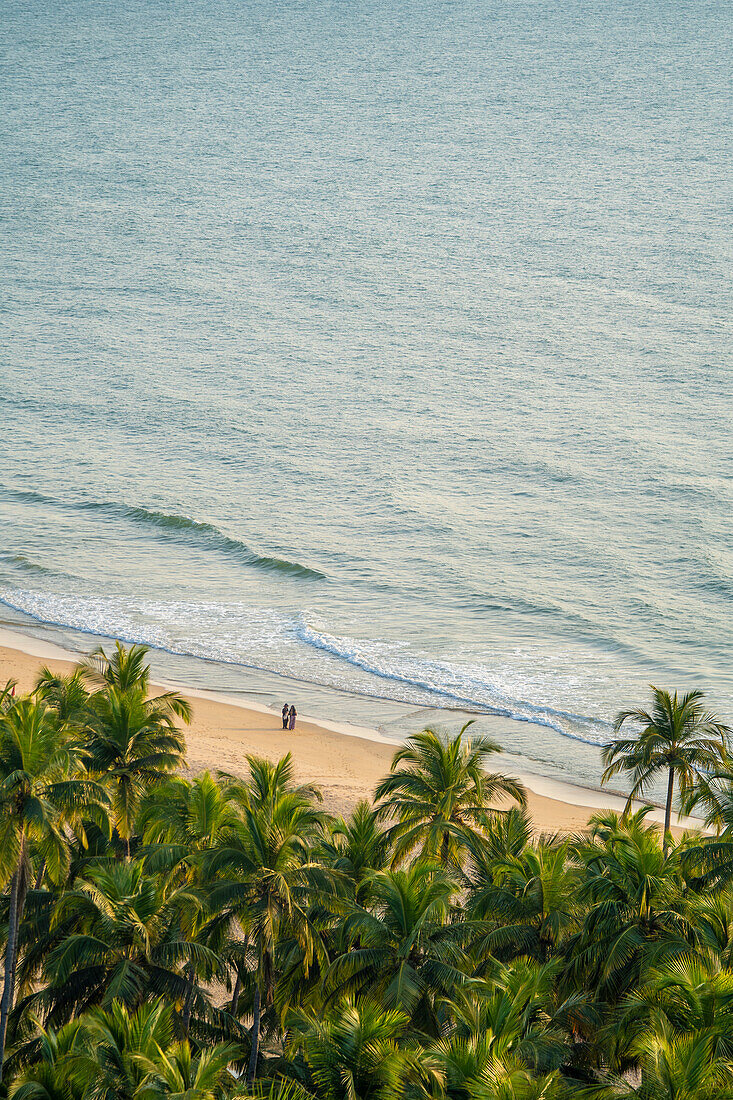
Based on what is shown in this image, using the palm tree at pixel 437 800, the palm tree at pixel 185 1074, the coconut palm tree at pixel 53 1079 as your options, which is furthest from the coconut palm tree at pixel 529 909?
the coconut palm tree at pixel 53 1079

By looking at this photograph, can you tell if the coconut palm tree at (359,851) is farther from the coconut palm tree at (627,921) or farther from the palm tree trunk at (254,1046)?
the coconut palm tree at (627,921)

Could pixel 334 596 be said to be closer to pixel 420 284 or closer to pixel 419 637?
pixel 419 637

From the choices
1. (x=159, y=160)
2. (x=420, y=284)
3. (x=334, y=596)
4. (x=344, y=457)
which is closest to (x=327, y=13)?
(x=159, y=160)

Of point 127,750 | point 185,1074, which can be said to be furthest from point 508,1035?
point 127,750

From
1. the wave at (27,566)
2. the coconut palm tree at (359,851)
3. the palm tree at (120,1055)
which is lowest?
the palm tree at (120,1055)


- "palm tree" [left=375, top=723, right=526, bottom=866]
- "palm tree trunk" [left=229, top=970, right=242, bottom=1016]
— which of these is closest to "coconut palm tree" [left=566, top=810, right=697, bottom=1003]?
"palm tree" [left=375, top=723, right=526, bottom=866]

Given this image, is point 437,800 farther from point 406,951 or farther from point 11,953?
point 11,953
